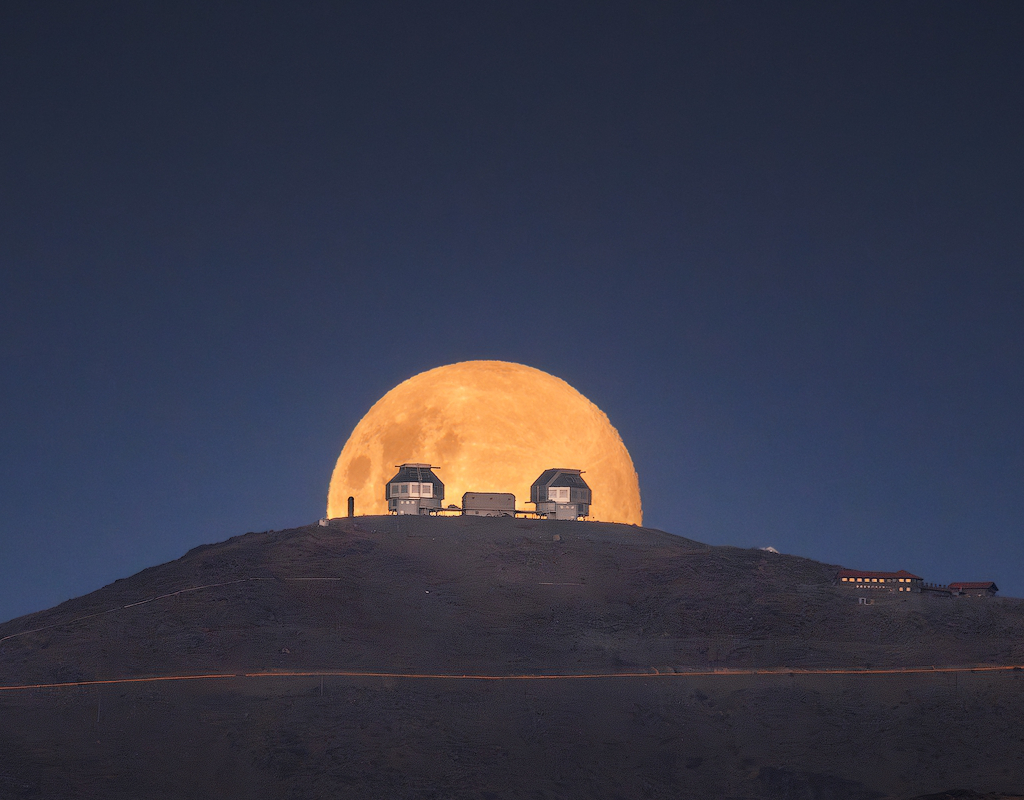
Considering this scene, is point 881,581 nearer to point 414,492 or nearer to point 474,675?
point 474,675

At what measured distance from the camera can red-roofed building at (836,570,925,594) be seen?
5544 centimetres

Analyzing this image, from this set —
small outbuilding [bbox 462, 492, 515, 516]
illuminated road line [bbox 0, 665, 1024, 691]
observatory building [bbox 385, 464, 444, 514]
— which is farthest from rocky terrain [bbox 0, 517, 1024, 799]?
small outbuilding [bbox 462, 492, 515, 516]

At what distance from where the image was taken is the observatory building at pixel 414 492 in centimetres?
6825

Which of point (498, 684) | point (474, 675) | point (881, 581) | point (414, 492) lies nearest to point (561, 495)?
point (414, 492)

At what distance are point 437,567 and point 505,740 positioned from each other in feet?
60.1

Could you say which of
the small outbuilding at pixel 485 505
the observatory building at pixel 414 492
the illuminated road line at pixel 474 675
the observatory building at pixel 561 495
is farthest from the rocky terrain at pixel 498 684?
the observatory building at pixel 561 495

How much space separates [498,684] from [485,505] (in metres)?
27.8

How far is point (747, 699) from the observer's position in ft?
137

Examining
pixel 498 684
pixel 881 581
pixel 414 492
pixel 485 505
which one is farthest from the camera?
pixel 485 505

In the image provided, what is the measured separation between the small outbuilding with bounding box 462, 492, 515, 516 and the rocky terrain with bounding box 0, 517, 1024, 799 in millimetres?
10941

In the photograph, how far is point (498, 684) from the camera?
135 feet

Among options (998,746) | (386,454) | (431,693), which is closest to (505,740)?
(431,693)

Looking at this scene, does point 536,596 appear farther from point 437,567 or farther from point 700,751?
point 700,751

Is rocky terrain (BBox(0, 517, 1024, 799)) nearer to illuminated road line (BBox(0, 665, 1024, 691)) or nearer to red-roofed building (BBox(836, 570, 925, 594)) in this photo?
illuminated road line (BBox(0, 665, 1024, 691))
